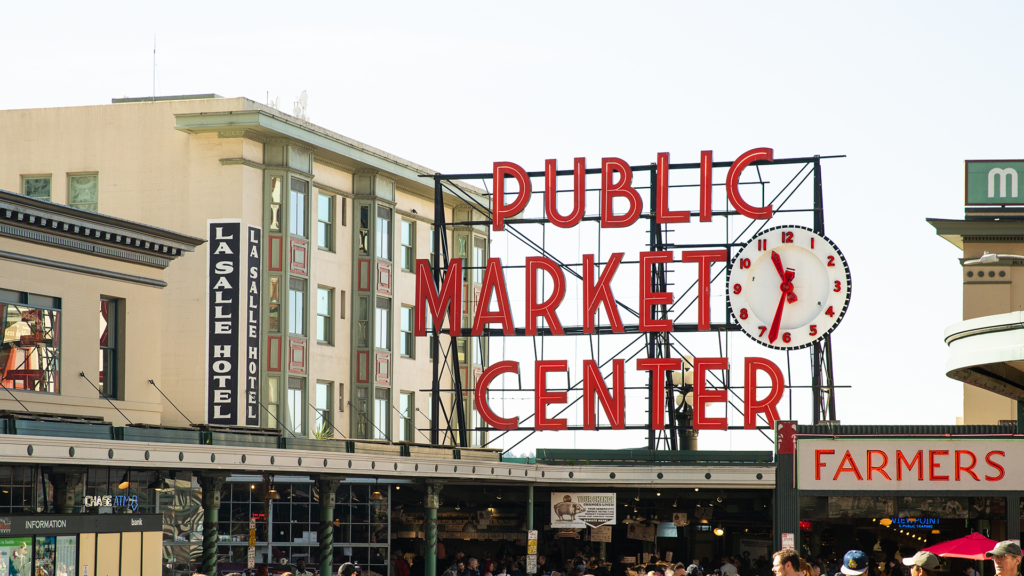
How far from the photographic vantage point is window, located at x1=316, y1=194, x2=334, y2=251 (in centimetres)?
4400

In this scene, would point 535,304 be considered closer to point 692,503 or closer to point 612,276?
point 612,276

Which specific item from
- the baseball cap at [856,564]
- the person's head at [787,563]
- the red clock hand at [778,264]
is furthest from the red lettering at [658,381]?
the baseball cap at [856,564]

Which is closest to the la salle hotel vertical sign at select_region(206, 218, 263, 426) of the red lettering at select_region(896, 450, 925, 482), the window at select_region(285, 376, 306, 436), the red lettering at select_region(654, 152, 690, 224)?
the window at select_region(285, 376, 306, 436)

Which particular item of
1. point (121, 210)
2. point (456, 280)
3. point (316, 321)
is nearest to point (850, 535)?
point (456, 280)

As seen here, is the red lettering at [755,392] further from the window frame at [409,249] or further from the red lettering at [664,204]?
the window frame at [409,249]

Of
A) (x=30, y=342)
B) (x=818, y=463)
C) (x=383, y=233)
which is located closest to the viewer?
(x=818, y=463)

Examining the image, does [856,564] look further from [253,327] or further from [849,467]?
[253,327]

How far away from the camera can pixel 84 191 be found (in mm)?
41469

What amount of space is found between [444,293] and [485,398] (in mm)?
3665

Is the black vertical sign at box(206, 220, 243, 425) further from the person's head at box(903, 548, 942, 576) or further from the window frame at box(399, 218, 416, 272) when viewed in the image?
the person's head at box(903, 548, 942, 576)

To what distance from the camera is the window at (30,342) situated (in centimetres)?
2836

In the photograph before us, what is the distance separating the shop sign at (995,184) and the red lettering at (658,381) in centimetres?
1054

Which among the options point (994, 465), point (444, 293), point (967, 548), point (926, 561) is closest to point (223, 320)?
point (444, 293)

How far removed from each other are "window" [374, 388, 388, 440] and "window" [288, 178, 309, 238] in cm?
705
